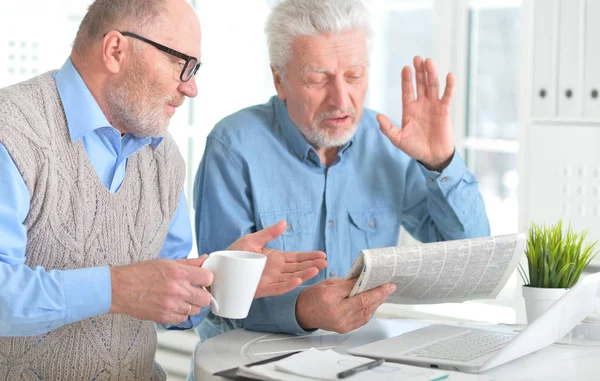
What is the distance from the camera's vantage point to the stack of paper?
4.28 feet

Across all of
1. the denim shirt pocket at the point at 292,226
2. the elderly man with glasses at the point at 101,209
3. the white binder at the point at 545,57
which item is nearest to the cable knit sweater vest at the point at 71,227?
the elderly man with glasses at the point at 101,209

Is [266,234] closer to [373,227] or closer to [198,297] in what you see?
[198,297]

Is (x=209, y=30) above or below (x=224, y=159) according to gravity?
above

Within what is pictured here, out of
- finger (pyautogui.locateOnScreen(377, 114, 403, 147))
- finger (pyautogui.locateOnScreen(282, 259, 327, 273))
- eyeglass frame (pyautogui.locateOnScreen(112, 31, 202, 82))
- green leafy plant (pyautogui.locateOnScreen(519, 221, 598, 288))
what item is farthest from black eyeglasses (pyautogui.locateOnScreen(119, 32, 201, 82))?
green leafy plant (pyautogui.locateOnScreen(519, 221, 598, 288))

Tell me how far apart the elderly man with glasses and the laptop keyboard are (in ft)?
0.88

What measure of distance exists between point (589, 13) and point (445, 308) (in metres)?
1.25

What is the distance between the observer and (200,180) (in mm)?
2072

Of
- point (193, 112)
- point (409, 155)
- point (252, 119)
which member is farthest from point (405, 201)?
point (193, 112)

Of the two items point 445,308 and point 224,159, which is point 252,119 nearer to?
point 224,159

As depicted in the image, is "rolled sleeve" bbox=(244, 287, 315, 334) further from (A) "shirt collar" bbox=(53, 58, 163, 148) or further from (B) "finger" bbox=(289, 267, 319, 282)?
(A) "shirt collar" bbox=(53, 58, 163, 148)

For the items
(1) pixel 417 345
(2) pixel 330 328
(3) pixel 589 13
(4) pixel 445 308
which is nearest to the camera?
(1) pixel 417 345

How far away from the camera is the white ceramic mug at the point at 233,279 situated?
1.41m

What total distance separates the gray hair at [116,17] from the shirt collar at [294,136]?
1.67 feet

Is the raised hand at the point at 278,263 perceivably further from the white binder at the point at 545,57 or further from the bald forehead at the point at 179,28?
the white binder at the point at 545,57
